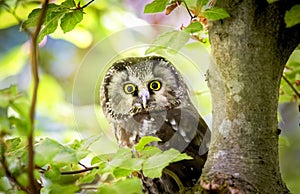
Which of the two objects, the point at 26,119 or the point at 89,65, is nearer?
the point at 26,119

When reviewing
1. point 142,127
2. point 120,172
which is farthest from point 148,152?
point 142,127

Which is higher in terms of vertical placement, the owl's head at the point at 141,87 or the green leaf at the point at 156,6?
the green leaf at the point at 156,6

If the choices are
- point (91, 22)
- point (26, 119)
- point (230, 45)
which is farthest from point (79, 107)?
point (91, 22)

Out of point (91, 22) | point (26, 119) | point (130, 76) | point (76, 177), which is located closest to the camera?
point (26, 119)

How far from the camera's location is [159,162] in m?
0.63

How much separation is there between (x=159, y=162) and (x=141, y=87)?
0.57 meters

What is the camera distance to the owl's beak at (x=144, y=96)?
1.16 metres

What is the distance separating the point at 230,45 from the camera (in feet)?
2.43

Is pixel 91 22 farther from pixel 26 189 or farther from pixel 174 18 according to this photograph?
pixel 26 189

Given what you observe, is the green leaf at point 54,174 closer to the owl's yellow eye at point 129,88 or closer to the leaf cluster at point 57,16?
the leaf cluster at point 57,16

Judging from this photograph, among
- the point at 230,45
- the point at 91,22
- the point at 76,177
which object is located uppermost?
the point at 91,22

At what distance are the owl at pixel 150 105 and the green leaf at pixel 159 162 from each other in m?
0.40

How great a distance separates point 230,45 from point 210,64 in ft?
0.18

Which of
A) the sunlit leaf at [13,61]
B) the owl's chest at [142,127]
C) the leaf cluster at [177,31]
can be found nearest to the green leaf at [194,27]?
the leaf cluster at [177,31]
